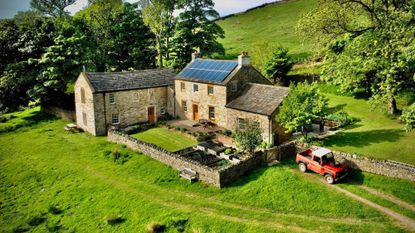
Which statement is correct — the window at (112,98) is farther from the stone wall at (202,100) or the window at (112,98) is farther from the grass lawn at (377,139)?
the grass lawn at (377,139)

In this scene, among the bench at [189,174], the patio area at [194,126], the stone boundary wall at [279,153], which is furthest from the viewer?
the patio area at [194,126]

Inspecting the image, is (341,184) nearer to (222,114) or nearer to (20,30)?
(222,114)

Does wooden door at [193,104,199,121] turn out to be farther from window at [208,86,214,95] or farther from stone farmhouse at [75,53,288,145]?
window at [208,86,214,95]

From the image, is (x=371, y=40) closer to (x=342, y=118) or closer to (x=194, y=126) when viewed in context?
(x=342, y=118)

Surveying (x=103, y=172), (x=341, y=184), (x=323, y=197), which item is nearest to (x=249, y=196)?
(x=323, y=197)

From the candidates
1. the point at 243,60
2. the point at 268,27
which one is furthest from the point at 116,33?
the point at 268,27

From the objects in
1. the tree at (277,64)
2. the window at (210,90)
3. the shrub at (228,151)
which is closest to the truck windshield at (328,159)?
the shrub at (228,151)

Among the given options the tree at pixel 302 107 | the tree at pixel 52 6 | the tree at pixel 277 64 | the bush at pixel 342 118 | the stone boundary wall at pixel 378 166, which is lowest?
the stone boundary wall at pixel 378 166
